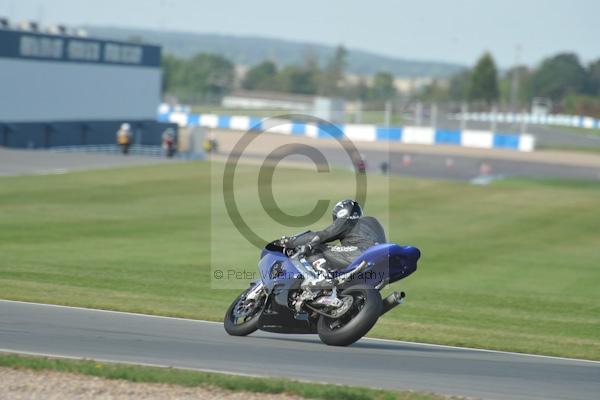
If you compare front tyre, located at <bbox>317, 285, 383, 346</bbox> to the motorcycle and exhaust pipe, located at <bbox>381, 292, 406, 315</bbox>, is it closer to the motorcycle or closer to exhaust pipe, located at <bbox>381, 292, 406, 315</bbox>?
the motorcycle

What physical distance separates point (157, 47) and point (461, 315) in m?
60.9

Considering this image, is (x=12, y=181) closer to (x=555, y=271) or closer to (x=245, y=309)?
(x=555, y=271)

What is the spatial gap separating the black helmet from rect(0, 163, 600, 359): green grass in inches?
102

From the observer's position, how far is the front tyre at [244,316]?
40.4ft

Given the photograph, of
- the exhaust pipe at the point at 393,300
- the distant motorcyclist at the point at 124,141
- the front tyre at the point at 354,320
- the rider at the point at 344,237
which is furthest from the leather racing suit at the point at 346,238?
the distant motorcyclist at the point at 124,141

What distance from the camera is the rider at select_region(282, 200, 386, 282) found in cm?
1162

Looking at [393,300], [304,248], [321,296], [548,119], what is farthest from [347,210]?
[548,119]

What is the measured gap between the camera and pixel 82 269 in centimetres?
1995

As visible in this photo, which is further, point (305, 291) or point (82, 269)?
point (82, 269)

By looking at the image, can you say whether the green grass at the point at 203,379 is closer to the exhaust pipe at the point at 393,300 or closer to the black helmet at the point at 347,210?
the exhaust pipe at the point at 393,300

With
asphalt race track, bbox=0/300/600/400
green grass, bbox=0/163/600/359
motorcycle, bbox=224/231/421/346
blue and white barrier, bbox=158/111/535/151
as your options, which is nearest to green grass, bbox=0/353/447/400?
asphalt race track, bbox=0/300/600/400

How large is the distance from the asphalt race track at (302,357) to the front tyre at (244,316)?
14 cm

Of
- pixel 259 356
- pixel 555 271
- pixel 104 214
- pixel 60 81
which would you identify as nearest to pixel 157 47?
pixel 60 81

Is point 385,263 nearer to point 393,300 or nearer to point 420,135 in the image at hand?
point 393,300
